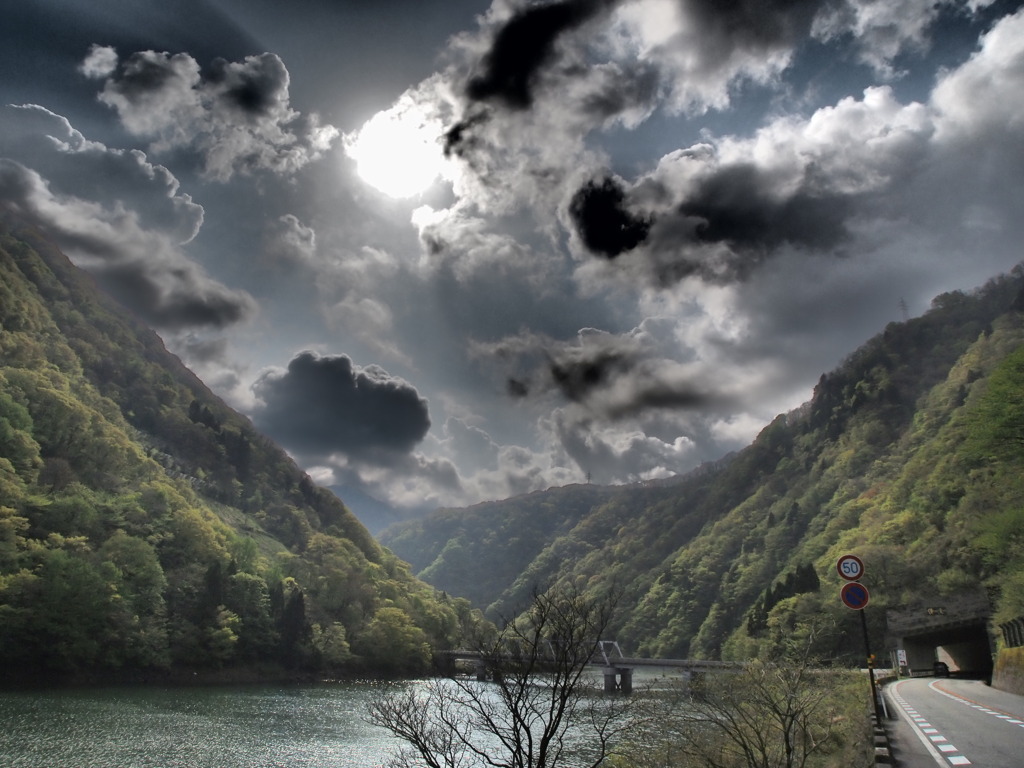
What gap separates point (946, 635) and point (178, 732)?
60.8 meters

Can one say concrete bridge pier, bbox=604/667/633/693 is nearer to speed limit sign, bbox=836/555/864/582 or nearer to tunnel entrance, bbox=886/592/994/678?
tunnel entrance, bbox=886/592/994/678

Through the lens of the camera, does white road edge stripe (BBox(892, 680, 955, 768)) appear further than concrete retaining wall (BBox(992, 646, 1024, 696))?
No

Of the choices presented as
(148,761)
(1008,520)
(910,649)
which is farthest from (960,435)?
(148,761)

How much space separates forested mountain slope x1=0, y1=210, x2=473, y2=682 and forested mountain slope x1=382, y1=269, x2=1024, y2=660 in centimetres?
5208

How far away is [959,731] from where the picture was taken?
16516mm

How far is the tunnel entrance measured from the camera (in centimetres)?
4828

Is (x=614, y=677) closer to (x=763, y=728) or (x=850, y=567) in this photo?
(x=763, y=728)

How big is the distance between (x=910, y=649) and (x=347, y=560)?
97802 millimetres

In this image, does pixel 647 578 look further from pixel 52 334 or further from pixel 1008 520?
pixel 52 334

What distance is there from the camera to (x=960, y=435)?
99625mm

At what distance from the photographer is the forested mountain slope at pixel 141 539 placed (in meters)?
57.5

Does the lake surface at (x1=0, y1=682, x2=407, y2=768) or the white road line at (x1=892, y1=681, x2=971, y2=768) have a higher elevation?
the white road line at (x1=892, y1=681, x2=971, y2=768)

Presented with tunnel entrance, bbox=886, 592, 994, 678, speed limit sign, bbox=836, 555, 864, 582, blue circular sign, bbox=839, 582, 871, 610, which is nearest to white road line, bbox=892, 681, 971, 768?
blue circular sign, bbox=839, 582, 871, 610

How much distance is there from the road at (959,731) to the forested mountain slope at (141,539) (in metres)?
63.2
